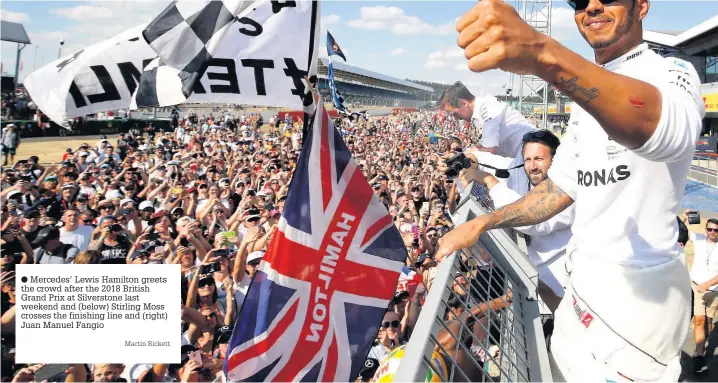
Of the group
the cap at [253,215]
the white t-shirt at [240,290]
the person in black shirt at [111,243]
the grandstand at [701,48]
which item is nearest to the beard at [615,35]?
the white t-shirt at [240,290]

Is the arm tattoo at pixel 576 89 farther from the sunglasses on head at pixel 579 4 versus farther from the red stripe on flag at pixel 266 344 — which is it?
the red stripe on flag at pixel 266 344

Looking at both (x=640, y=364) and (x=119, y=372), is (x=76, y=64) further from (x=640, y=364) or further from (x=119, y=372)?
(x=640, y=364)

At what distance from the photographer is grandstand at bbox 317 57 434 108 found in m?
71.4

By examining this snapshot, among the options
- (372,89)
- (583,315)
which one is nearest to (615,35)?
(583,315)

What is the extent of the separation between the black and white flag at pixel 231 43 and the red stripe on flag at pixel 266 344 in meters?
2.07

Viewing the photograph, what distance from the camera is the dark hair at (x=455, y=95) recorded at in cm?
589

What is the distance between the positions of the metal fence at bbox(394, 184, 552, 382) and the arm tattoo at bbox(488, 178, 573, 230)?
7.0 inches

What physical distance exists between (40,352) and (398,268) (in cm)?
315

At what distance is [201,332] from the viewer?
5.14 metres

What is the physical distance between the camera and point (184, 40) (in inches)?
171

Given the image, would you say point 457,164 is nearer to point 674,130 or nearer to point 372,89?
point 674,130

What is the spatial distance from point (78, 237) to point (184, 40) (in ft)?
13.9

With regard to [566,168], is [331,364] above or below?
below

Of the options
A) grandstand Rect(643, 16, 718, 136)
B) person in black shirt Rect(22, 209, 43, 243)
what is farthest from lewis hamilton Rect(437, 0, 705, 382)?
grandstand Rect(643, 16, 718, 136)
